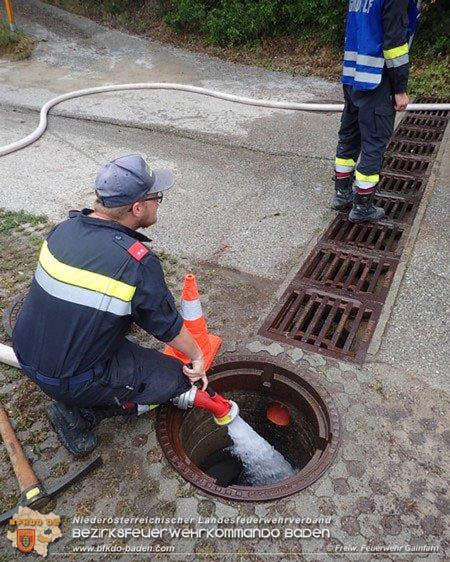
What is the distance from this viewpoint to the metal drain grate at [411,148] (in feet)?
17.2

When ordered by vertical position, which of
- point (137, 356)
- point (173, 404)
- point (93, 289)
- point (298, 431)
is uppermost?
point (93, 289)

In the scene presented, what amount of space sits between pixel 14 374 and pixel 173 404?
102 cm

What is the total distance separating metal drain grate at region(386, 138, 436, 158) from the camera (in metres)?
5.24

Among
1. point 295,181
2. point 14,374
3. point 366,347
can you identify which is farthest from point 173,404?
point 295,181

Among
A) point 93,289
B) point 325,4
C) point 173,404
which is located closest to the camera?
point 93,289

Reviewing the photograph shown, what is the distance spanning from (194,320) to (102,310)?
806 mm

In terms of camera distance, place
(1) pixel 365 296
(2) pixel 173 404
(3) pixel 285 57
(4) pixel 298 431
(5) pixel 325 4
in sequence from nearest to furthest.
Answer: (2) pixel 173 404 < (4) pixel 298 431 < (1) pixel 365 296 < (5) pixel 325 4 < (3) pixel 285 57

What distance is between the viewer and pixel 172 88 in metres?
7.07

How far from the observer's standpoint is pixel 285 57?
8.10m

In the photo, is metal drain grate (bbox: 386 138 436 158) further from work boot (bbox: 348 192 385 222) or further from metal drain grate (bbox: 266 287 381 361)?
metal drain grate (bbox: 266 287 381 361)

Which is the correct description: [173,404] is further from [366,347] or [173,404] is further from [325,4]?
[325,4]

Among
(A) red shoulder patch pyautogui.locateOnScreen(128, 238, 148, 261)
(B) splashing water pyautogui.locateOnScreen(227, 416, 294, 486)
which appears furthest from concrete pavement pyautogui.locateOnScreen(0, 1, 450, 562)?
(A) red shoulder patch pyautogui.locateOnScreen(128, 238, 148, 261)

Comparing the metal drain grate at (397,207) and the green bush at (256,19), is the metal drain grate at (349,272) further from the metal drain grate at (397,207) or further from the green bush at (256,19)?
the green bush at (256,19)

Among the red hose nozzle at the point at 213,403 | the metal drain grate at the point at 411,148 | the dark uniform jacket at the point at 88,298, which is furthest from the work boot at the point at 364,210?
the dark uniform jacket at the point at 88,298
